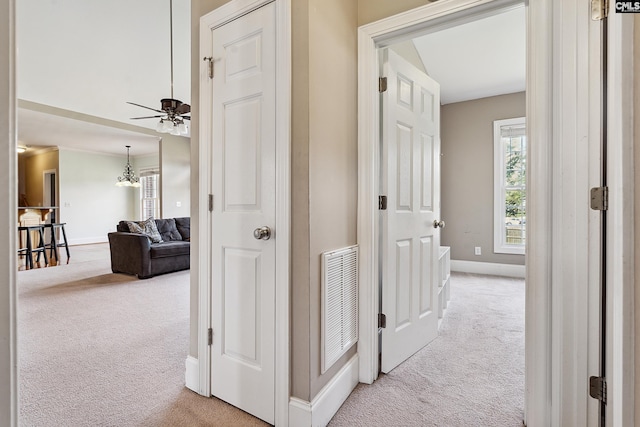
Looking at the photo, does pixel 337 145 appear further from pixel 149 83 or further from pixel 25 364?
pixel 149 83

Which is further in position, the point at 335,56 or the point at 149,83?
the point at 149,83

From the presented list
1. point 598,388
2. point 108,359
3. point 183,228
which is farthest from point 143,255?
point 598,388

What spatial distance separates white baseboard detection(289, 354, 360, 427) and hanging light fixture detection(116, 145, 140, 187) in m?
8.98

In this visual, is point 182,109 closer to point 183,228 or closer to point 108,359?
point 183,228

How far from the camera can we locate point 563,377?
51.3 inches

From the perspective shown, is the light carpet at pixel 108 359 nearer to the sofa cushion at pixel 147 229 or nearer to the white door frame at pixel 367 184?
the white door frame at pixel 367 184

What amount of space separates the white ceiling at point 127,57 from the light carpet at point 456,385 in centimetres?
265

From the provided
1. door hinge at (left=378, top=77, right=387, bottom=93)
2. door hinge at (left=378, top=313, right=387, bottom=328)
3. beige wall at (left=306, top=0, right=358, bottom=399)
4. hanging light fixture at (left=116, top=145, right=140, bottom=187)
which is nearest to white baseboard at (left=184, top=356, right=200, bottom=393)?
beige wall at (left=306, top=0, right=358, bottom=399)

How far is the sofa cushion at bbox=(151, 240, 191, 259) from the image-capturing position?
14.8ft

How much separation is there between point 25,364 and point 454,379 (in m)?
2.74

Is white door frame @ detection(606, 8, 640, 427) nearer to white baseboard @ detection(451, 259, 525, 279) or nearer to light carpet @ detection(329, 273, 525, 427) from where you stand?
light carpet @ detection(329, 273, 525, 427)

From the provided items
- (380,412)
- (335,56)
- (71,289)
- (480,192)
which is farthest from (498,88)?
(71,289)

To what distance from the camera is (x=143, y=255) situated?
4371 millimetres

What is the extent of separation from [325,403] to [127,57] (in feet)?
13.8
